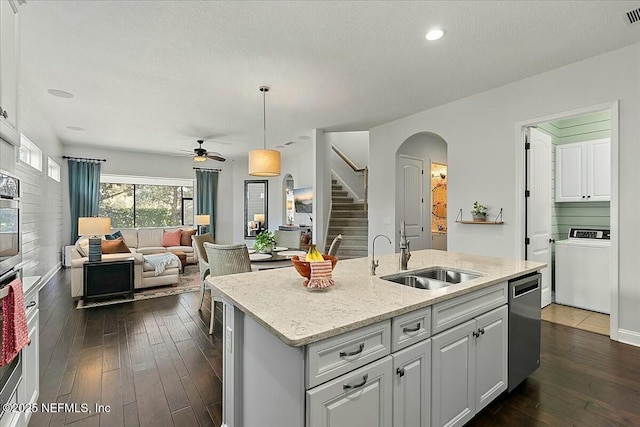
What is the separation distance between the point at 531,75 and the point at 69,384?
5.25 meters

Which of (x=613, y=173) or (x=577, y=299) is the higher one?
(x=613, y=173)

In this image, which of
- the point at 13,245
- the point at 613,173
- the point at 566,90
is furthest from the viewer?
the point at 566,90

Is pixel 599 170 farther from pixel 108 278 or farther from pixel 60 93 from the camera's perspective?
pixel 60 93

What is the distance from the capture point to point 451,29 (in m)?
2.58

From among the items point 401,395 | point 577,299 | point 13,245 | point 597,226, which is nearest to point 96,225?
point 13,245

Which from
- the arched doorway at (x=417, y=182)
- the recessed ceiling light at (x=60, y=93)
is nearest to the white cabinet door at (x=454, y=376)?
the arched doorway at (x=417, y=182)

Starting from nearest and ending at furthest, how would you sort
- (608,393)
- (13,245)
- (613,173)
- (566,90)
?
(13,245)
(608,393)
(613,173)
(566,90)

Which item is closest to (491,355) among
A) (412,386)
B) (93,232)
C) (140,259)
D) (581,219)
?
(412,386)

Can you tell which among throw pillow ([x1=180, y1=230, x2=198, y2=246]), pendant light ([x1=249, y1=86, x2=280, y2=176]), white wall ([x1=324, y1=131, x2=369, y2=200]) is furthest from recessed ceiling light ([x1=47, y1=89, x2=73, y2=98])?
white wall ([x1=324, y1=131, x2=369, y2=200])

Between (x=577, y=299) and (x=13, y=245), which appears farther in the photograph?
(x=577, y=299)

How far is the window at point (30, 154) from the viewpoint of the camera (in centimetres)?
429

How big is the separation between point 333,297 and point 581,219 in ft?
15.0

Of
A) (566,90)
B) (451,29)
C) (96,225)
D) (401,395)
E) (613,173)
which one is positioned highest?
(451,29)

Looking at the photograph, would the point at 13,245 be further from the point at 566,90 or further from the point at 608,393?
the point at 566,90
